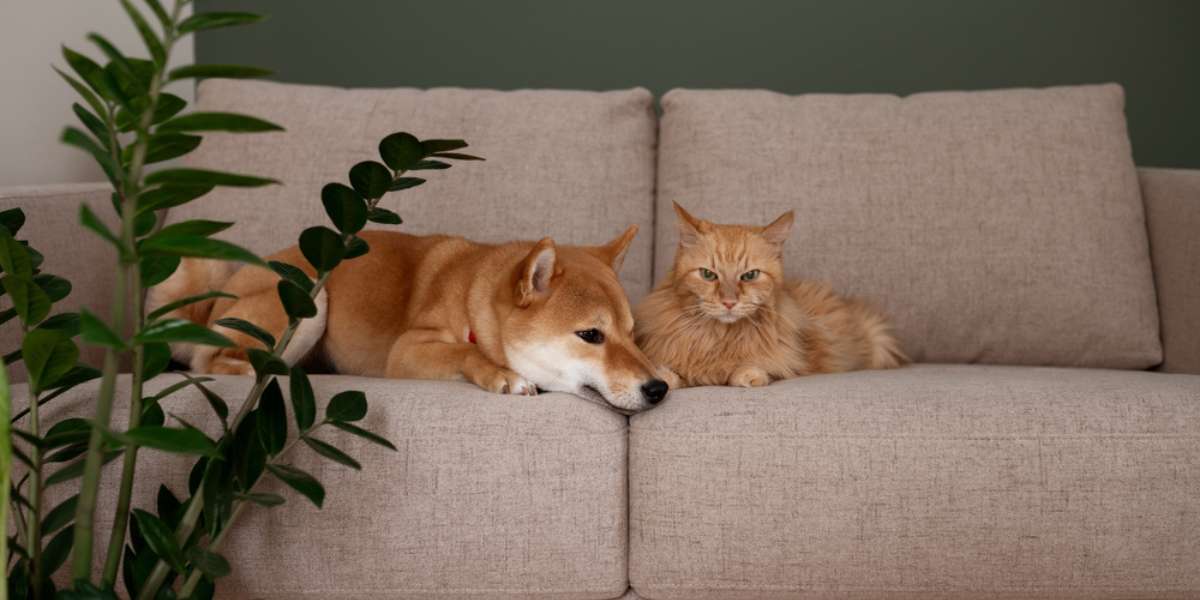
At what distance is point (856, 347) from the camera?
83.3 inches

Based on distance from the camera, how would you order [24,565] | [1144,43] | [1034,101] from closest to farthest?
1. [24,565]
2. [1034,101]
3. [1144,43]

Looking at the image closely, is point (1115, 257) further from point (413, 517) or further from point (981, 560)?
point (413, 517)

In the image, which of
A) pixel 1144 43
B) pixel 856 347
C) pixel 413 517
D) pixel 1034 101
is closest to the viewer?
pixel 413 517

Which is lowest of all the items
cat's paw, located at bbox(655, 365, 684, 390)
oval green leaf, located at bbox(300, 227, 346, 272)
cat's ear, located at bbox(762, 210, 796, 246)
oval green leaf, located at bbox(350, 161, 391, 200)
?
cat's paw, located at bbox(655, 365, 684, 390)

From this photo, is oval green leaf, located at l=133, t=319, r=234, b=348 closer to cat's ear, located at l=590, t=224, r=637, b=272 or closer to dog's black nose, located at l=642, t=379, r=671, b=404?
dog's black nose, located at l=642, t=379, r=671, b=404

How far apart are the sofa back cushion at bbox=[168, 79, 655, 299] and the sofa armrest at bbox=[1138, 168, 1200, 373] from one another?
1.15 metres

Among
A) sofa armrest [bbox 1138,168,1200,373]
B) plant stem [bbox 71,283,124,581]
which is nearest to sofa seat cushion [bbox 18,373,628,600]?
plant stem [bbox 71,283,124,581]

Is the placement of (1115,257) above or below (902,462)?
above

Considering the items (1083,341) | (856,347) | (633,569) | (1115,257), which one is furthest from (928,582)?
(1115,257)

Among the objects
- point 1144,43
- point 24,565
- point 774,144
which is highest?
point 1144,43

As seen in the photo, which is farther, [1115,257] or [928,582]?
[1115,257]

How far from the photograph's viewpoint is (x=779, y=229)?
1999 mm

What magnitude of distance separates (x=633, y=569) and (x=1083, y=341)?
1.24 metres

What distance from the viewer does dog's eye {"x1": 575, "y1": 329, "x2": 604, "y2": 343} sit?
1.80 meters
